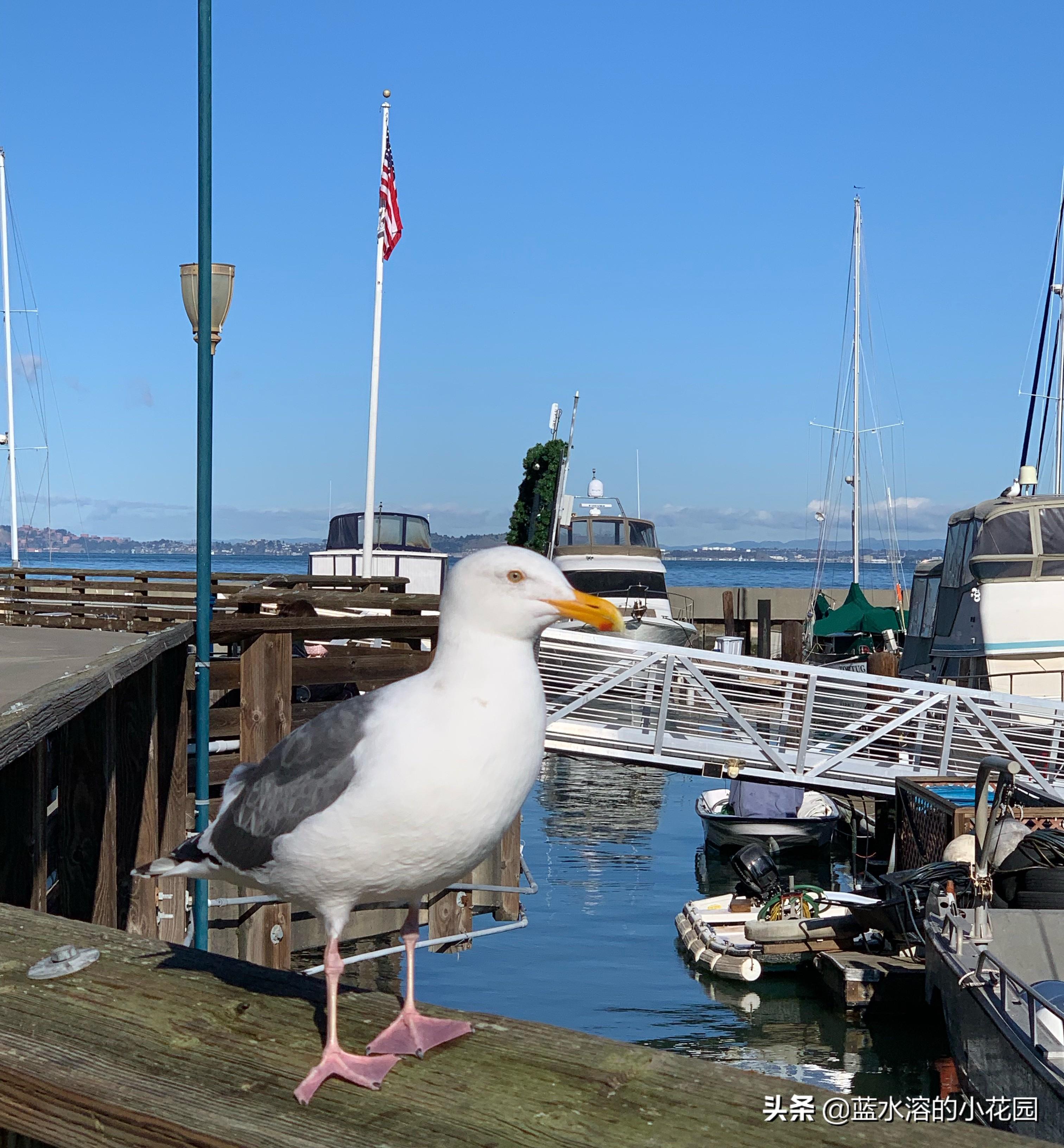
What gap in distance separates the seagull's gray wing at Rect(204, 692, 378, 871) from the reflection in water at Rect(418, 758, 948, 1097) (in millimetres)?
9668

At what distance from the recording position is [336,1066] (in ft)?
6.14

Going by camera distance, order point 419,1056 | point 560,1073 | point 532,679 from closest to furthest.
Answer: point 560,1073
point 419,1056
point 532,679

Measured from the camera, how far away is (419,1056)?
6.63ft

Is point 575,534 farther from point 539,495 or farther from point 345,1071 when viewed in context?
point 345,1071

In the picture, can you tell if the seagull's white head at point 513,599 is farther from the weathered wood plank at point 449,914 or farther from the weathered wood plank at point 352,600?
the weathered wood plank at point 449,914

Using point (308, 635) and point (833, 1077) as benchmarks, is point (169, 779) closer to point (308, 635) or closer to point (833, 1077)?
point (308, 635)

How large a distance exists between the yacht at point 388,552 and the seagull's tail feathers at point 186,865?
793 inches

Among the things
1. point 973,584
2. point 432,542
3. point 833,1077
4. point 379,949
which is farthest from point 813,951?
point 432,542

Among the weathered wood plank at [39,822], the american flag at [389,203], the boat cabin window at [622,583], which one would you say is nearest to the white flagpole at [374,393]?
the american flag at [389,203]

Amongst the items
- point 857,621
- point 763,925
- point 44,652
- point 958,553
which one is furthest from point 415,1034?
point 857,621

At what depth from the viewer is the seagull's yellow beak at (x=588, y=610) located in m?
2.40

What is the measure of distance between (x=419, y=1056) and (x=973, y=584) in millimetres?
21589

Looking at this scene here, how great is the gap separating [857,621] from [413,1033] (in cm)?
3651

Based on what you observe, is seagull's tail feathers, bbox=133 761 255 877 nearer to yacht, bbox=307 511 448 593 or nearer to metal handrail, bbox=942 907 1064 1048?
metal handrail, bbox=942 907 1064 1048
